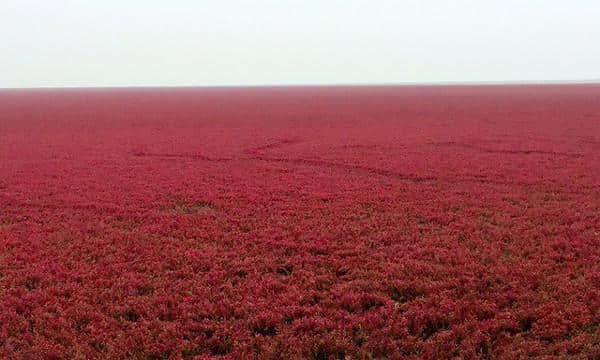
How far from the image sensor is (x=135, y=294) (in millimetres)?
9523

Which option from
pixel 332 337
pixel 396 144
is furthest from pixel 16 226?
pixel 396 144

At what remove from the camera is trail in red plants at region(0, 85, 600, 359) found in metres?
7.82

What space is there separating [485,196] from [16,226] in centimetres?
1402

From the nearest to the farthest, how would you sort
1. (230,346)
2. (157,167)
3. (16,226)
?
1. (230,346)
2. (16,226)
3. (157,167)

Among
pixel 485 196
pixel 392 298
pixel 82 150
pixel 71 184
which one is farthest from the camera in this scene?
pixel 82 150

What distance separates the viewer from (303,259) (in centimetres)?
1090

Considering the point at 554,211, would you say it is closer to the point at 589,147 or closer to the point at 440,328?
the point at 440,328

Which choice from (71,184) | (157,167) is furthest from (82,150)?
(71,184)

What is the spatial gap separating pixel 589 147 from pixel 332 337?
78.3 ft

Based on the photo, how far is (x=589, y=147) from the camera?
85.8 ft

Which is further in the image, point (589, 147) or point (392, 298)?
point (589, 147)

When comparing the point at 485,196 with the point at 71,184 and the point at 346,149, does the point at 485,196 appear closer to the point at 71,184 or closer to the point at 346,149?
the point at 346,149

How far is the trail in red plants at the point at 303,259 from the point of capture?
7.82 metres

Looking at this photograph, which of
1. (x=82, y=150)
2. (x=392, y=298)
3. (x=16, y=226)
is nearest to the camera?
(x=392, y=298)
